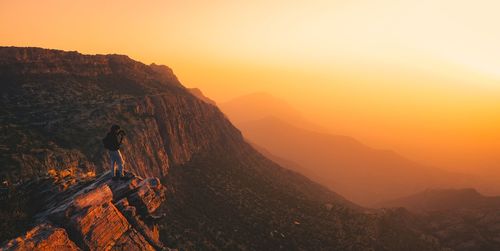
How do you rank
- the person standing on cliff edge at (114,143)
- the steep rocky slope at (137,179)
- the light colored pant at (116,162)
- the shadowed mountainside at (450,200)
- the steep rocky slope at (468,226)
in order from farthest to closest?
the shadowed mountainside at (450,200), the steep rocky slope at (468,226), the light colored pant at (116,162), the person standing on cliff edge at (114,143), the steep rocky slope at (137,179)

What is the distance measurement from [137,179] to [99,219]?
306 inches

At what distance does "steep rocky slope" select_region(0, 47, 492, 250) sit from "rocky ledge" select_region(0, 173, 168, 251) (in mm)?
90

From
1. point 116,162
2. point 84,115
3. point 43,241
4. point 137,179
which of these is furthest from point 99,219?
point 84,115

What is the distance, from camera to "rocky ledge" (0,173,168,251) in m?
22.1

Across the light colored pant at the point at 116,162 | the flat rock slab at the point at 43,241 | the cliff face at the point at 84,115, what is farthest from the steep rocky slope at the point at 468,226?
the flat rock slab at the point at 43,241

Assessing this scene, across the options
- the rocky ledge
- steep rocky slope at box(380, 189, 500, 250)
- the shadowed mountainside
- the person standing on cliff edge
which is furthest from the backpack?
the shadowed mountainside

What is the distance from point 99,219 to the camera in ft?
84.0

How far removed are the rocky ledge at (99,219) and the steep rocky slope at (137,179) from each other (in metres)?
0.09

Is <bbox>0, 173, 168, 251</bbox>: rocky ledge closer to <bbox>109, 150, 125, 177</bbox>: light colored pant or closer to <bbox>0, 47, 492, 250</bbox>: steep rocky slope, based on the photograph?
<bbox>0, 47, 492, 250</bbox>: steep rocky slope

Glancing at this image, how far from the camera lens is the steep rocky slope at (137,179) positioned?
2669 centimetres

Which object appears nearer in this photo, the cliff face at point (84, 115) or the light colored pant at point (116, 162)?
the light colored pant at point (116, 162)

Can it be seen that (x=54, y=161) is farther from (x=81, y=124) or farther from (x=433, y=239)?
(x=433, y=239)

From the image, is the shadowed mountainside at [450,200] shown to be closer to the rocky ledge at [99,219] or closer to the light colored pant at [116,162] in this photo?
the rocky ledge at [99,219]

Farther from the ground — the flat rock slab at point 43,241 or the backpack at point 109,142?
the backpack at point 109,142
